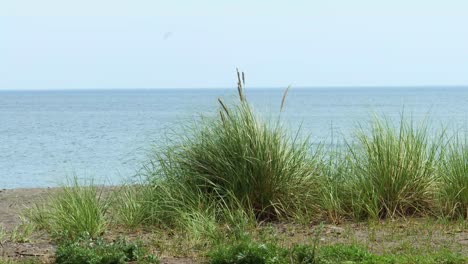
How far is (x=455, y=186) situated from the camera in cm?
882

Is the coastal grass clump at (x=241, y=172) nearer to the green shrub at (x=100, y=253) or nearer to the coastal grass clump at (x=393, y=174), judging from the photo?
the coastal grass clump at (x=393, y=174)

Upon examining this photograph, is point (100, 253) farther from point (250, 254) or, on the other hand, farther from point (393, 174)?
point (393, 174)

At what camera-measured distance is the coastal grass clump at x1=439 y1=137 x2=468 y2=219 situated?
8758 mm

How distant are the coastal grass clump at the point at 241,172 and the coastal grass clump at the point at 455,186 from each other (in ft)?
4.50

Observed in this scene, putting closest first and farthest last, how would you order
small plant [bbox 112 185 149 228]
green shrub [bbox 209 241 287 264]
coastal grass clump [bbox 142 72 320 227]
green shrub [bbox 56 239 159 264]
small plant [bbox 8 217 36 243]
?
1. green shrub [bbox 209 241 287 264]
2. green shrub [bbox 56 239 159 264]
3. small plant [bbox 8 217 36 243]
4. small plant [bbox 112 185 149 228]
5. coastal grass clump [bbox 142 72 320 227]

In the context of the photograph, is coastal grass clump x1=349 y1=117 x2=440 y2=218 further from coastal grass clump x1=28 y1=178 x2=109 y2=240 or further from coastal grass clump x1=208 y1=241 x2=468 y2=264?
coastal grass clump x1=28 y1=178 x2=109 y2=240

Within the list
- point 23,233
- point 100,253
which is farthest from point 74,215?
point 100,253

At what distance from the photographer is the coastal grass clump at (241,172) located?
29.0 feet

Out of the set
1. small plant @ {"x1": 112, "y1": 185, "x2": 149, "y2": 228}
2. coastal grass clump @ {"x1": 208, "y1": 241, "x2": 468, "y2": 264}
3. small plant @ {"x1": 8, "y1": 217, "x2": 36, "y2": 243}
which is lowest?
small plant @ {"x1": 8, "y1": 217, "x2": 36, "y2": 243}

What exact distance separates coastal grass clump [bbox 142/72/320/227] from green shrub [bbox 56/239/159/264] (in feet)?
6.39

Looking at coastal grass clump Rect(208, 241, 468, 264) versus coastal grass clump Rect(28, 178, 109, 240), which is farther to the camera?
coastal grass clump Rect(28, 178, 109, 240)

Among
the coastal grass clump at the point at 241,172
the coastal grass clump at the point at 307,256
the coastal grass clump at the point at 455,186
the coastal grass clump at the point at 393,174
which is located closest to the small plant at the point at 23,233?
the coastal grass clump at the point at 241,172

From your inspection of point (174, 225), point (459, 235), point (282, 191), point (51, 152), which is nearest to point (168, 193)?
point (174, 225)

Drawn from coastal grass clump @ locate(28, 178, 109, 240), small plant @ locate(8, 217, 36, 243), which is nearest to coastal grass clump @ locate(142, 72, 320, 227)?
coastal grass clump @ locate(28, 178, 109, 240)
